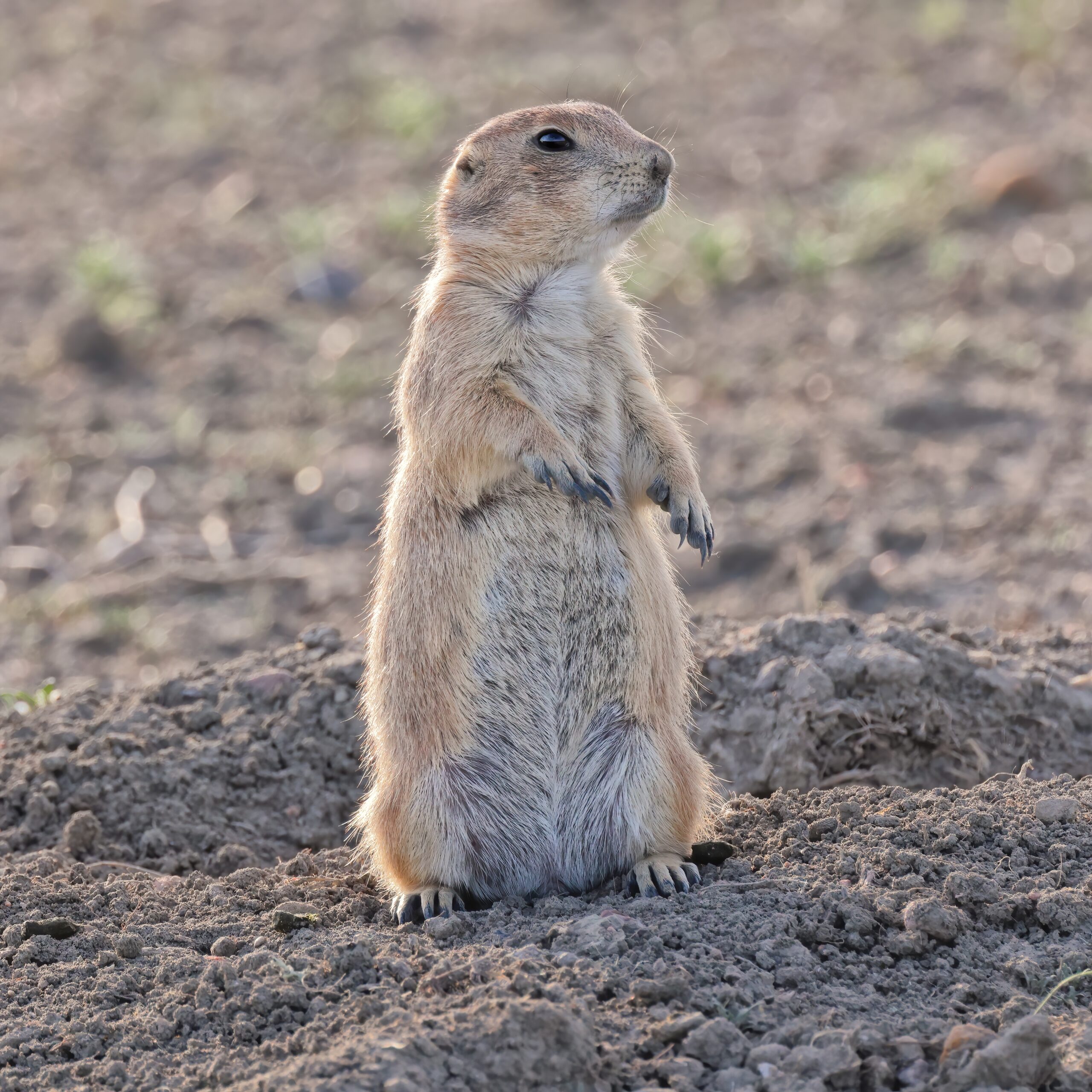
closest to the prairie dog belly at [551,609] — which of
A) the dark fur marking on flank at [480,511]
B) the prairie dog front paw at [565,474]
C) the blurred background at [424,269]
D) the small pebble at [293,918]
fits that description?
the dark fur marking on flank at [480,511]

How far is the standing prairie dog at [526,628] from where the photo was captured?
452cm

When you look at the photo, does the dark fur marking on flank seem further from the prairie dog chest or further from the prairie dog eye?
the prairie dog eye

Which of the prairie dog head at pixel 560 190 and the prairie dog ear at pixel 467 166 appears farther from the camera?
the prairie dog ear at pixel 467 166

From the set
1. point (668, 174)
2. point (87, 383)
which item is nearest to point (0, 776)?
point (668, 174)

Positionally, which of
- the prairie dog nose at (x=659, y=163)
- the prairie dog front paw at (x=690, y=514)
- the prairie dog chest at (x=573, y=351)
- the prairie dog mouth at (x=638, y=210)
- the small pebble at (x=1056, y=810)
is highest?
the prairie dog nose at (x=659, y=163)

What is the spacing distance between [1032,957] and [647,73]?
33.7 ft

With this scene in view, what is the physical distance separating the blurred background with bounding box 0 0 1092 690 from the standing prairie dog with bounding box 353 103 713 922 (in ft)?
6.22

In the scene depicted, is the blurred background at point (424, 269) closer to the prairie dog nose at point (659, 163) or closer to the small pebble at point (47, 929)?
the prairie dog nose at point (659, 163)

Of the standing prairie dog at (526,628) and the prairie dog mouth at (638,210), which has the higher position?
the prairie dog mouth at (638,210)

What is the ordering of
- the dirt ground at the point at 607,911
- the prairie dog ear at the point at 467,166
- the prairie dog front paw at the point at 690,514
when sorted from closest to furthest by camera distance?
the dirt ground at the point at 607,911 → the prairie dog front paw at the point at 690,514 → the prairie dog ear at the point at 467,166

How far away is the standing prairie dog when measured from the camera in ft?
14.8

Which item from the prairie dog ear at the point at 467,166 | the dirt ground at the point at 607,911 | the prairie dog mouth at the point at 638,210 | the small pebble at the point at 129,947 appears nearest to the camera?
the dirt ground at the point at 607,911

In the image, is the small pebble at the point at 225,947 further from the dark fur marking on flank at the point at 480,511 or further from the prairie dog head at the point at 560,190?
the prairie dog head at the point at 560,190

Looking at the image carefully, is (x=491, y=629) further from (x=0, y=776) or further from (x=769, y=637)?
(x=0, y=776)
